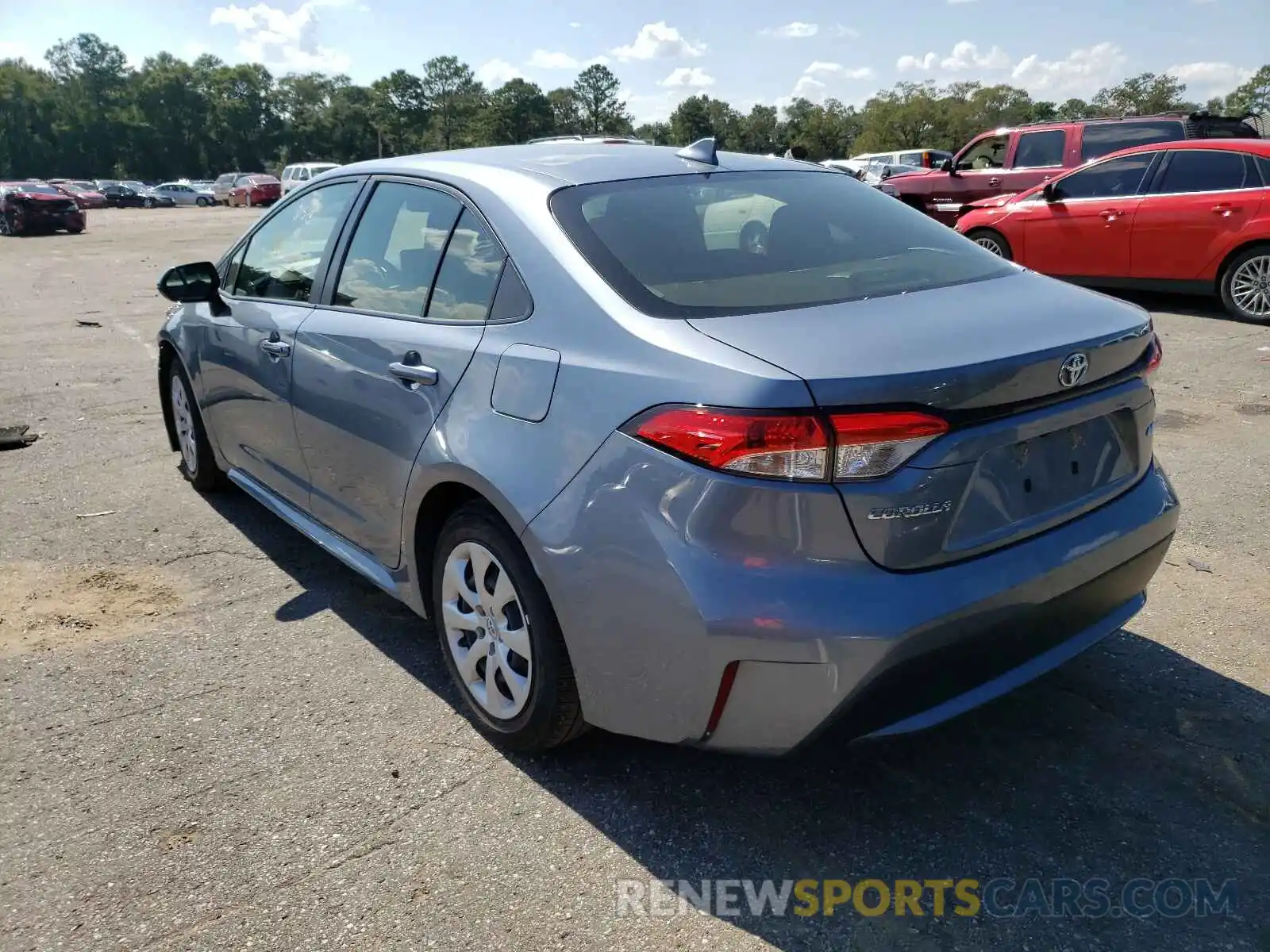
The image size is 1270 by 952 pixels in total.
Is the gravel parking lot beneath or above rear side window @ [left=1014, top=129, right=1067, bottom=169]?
beneath

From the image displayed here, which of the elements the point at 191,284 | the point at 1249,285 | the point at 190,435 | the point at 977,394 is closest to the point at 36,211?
the point at 190,435

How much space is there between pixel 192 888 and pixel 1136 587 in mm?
2579

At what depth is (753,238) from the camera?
10.0 feet

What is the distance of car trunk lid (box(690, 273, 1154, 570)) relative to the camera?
2.16 m

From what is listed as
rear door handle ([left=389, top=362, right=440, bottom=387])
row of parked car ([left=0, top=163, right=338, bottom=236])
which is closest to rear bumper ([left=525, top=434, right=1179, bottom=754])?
rear door handle ([left=389, top=362, right=440, bottom=387])

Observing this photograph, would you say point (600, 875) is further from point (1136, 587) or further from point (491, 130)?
point (491, 130)

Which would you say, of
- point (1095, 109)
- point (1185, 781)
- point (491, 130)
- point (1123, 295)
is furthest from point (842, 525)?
point (491, 130)

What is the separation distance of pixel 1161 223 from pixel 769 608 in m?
9.11

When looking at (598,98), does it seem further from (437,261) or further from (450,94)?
(437,261)

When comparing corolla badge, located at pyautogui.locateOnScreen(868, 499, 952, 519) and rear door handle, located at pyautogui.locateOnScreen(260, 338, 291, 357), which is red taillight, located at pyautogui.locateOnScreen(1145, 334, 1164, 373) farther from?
rear door handle, located at pyautogui.locateOnScreen(260, 338, 291, 357)

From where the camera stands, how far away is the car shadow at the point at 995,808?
7.38 feet

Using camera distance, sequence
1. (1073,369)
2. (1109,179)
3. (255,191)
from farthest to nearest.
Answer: (255,191)
(1109,179)
(1073,369)

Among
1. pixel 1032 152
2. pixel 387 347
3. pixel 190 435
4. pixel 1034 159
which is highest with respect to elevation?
pixel 1032 152

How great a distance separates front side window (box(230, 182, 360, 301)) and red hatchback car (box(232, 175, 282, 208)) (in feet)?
140
